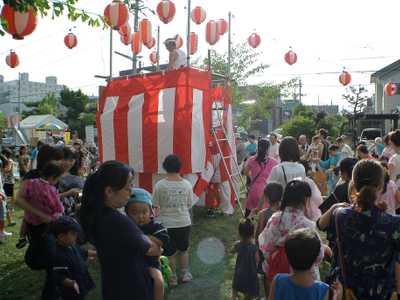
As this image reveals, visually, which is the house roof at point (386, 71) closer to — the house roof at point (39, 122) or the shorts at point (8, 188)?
the house roof at point (39, 122)

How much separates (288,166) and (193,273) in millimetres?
1954

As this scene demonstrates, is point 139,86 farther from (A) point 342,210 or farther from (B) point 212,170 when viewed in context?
(A) point 342,210

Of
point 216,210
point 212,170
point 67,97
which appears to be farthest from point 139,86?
point 67,97

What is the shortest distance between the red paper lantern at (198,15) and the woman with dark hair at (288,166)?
668 cm

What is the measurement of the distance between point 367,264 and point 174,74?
5.36 metres

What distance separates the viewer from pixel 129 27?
9.78 metres

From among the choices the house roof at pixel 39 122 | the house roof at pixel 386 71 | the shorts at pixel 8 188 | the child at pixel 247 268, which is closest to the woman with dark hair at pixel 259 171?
the child at pixel 247 268

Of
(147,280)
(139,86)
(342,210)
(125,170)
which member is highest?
(139,86)

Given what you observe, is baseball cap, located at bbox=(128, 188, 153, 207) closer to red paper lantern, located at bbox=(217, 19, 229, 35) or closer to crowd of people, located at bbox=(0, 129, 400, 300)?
crowd of people, located at bbox=(0, 129, 400, 300)

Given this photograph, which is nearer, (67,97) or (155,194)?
(155,194)

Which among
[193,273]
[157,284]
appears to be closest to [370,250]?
[157,284]

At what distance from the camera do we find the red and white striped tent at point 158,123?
7434 millimetres

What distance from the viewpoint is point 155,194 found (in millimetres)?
5102

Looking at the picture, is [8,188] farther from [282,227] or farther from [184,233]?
[282,227]
